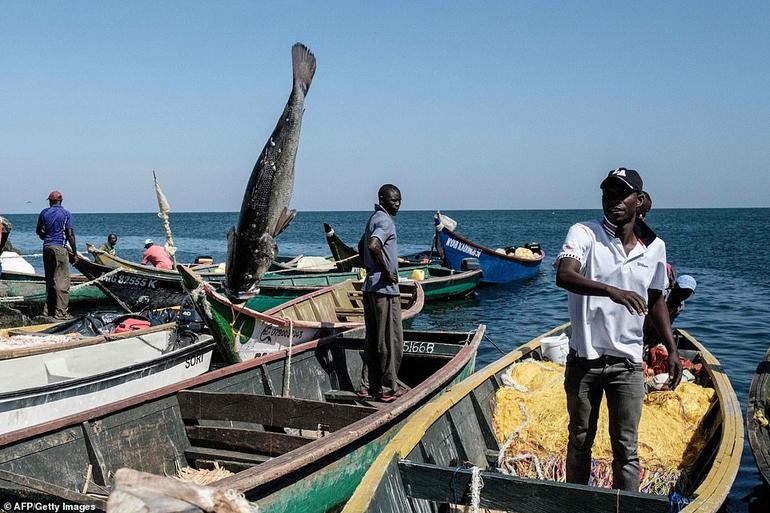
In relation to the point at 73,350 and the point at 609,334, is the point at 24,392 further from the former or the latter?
the point at 609,334

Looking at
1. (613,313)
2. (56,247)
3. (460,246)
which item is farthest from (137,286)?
(613,313)

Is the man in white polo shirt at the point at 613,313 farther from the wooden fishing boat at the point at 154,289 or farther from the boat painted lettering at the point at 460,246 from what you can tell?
the boat painted lettering at the point at 460,246

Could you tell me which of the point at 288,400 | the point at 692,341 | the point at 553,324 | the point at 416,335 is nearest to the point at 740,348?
the point at 553,324

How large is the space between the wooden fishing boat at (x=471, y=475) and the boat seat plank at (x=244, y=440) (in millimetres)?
1430

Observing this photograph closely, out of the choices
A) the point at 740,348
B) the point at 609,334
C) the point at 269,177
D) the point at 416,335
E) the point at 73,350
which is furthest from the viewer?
the point at 740,348

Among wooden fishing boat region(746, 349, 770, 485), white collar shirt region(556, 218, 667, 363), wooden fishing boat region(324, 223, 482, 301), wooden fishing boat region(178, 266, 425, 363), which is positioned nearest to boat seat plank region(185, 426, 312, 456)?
wooden fishing boat region(178, 266, 425, 363)

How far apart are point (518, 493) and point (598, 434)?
2059mm

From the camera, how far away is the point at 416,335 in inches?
350

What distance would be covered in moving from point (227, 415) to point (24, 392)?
1.98 meters

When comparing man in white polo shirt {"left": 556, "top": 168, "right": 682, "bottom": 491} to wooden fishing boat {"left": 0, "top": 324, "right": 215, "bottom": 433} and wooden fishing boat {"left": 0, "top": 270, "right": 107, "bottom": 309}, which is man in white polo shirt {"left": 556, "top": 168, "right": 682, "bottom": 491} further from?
wooden fishing boat {"left": 0, "top": 270, "right": 107, "bottom": 309}

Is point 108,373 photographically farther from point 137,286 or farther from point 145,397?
point 137,286

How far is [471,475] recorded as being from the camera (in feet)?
13.2

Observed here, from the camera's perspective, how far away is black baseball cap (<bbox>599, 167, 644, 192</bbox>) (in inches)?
145

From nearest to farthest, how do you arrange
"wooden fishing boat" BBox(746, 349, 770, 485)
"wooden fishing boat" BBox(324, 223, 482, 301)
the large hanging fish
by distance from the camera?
"wooden fishing boat" BBox(746, 349, 770, 485)
the large hanging fish
"wooden fishing boat" BBox(324, 223, 482, 301)
